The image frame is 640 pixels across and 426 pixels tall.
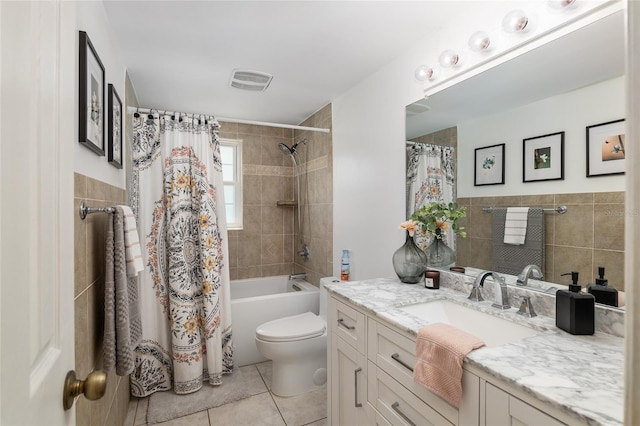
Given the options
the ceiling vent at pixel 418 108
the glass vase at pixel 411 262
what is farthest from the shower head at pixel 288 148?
the glass vase at pixel 411 262

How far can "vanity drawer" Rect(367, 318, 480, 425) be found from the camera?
2.89 feet

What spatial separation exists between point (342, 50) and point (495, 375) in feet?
6.23

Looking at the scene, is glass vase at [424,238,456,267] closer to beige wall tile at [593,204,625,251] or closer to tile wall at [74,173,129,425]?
beige wall tile at [593,204,625,251]

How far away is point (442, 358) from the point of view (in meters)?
0.95

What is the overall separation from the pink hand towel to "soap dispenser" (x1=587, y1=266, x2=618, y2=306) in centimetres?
51

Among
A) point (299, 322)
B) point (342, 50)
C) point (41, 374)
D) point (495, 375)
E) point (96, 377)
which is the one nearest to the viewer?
point (41, 374)

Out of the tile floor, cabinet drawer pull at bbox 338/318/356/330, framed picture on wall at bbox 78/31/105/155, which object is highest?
framed picture on wall at bbox 78/31/105/155

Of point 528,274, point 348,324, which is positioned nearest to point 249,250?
point 348,324

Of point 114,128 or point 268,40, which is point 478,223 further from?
point 114,128

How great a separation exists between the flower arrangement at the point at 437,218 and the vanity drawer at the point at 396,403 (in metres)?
0.82

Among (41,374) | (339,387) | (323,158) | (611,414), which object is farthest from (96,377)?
(323,158)

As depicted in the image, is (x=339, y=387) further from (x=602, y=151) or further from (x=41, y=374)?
(x=602, y=151)

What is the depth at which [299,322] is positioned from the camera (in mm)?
2393

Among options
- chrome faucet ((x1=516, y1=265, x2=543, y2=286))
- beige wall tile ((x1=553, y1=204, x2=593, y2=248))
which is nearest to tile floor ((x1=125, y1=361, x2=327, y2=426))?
chrome faucet ((x1=516, y1=265, x2=543, y2=286))
